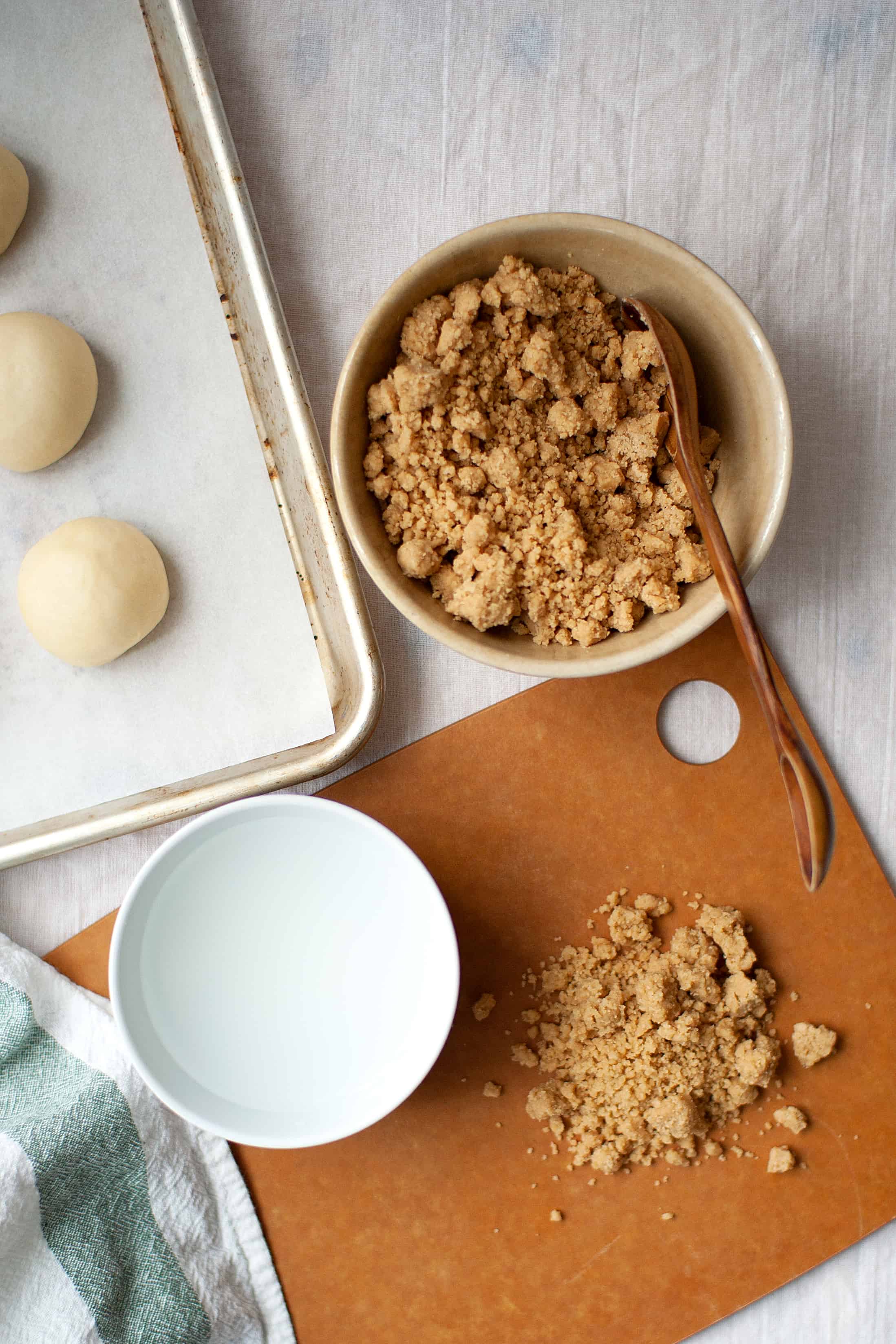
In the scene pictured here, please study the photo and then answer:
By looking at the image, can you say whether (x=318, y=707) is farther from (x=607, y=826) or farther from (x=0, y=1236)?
(x=0, y=1236)

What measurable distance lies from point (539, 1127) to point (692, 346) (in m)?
0.57

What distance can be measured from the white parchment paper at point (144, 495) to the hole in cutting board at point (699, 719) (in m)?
0.26

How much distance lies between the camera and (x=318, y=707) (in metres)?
0.71

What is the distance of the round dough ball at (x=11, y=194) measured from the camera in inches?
25.8

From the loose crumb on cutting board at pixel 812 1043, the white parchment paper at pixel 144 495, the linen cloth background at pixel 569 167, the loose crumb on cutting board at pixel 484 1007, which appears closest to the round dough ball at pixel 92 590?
the white parchment paper at pixel 144 495

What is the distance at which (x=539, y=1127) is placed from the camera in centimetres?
70

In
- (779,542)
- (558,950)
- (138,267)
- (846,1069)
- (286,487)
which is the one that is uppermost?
(138,267)

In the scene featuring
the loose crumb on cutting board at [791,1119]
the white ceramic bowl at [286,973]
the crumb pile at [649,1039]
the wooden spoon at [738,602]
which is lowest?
the loose crumb on cutting board at [791,1119]

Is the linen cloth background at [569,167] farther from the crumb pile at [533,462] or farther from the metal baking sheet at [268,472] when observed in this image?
the crumb pile at [533,462]

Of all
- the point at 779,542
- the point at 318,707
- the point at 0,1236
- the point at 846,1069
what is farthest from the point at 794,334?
the point at 0,1236

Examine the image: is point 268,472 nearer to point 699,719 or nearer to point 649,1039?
point 699,719

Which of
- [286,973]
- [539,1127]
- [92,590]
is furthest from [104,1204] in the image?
[92,590]

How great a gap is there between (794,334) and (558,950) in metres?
0.50

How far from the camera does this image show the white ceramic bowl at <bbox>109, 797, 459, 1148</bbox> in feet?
2.10
